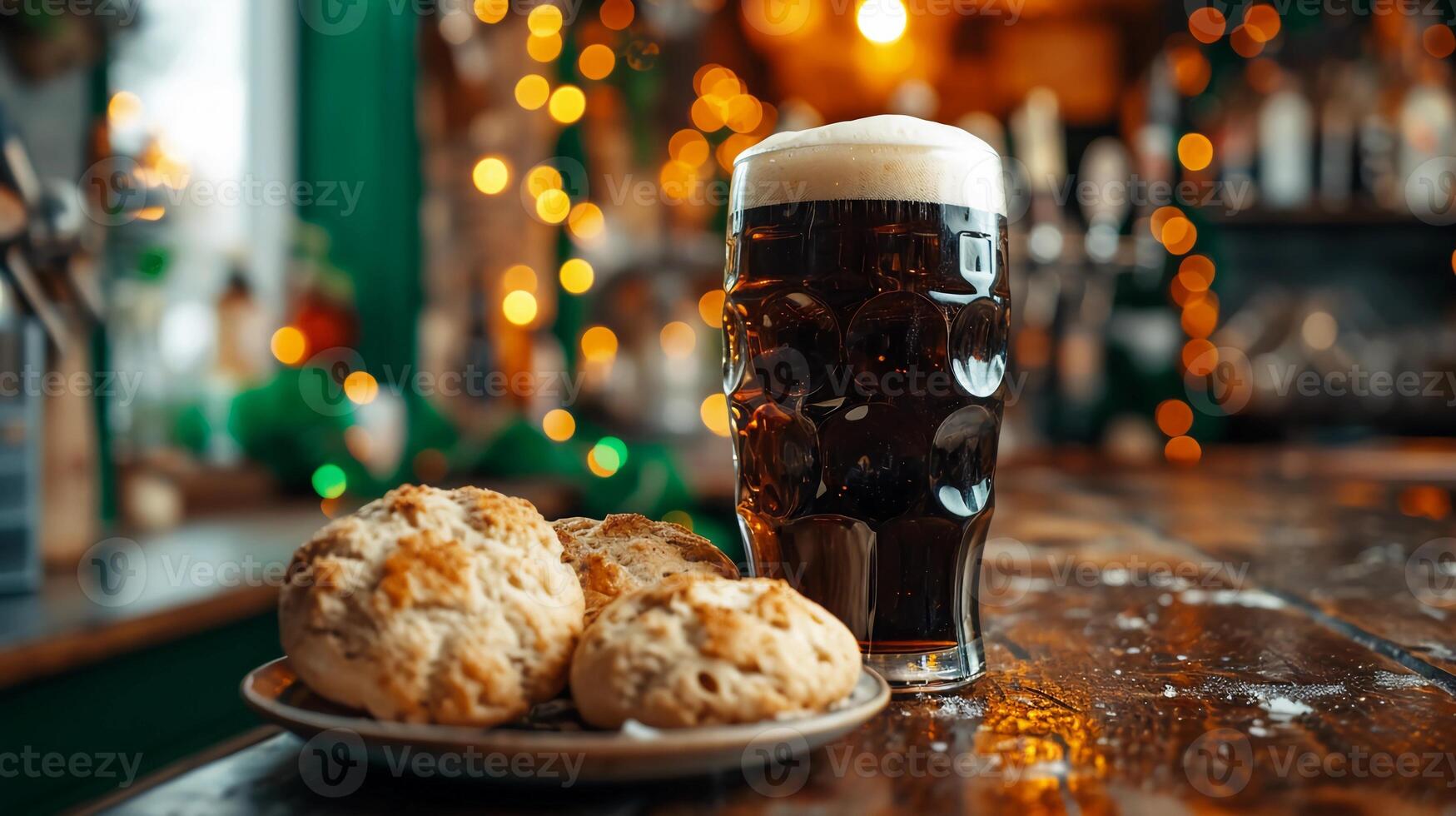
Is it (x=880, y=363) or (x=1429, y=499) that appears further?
(x=1429, y=499)

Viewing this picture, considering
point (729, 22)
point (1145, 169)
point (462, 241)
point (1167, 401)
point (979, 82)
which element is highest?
point (729, 22)

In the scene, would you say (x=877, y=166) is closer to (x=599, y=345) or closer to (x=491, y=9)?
(x=491, y=9)

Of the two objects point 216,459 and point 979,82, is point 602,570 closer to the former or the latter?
point 216,459

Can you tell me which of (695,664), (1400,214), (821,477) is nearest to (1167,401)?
(1400,214)

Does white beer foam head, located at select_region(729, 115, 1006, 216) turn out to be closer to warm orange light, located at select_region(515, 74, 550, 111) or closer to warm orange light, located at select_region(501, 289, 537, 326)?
warm orange light, located at select_region(501, 289, 537, 326)

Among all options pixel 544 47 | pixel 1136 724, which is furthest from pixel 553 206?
pixel 1136 724

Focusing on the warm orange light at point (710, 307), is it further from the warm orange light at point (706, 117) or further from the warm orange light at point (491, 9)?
the warm orange light at point (491, 9)
